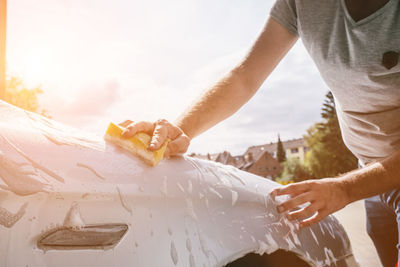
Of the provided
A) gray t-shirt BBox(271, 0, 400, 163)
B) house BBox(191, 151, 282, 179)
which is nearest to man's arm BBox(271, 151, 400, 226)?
gray t-shirt BBox(271, 0, 400, 163)

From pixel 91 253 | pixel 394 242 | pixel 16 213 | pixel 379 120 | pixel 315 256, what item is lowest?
pixel 394 242

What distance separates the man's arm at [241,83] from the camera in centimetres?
194

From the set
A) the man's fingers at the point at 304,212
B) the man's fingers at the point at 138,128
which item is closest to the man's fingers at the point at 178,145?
the man's fingers at the point at 138,128

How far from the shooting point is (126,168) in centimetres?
95

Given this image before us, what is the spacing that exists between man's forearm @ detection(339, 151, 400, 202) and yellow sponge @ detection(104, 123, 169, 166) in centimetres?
95

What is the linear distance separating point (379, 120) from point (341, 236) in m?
0.65

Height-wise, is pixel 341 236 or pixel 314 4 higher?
pixel 314 4

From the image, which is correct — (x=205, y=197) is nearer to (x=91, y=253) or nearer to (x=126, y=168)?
(x=126, y=168)

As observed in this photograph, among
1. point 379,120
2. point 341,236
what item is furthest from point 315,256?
point 379,120

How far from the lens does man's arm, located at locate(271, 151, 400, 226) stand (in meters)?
1.42

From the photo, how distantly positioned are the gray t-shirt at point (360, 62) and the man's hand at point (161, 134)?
0.98 meters

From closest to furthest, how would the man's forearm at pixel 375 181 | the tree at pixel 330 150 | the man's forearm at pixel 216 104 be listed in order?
the man's forearm at pixel 375 181 → the man's forearm at pixel 216 104 → the tree at pixel 330 150

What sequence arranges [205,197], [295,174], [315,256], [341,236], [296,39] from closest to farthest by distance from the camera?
1. [205,197]
2. [315,256]
3. [341,236]
4. [296,39]
5. [295,174]

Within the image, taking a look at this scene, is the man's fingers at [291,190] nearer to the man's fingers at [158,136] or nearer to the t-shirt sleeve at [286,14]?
the man's fingers at [158,136]
